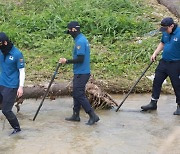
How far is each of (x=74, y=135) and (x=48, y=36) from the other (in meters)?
6.63

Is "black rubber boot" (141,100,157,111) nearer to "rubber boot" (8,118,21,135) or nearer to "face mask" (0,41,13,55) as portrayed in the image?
"rubber boot" (8,118,21,135)

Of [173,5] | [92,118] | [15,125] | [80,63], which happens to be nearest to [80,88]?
[80,63]

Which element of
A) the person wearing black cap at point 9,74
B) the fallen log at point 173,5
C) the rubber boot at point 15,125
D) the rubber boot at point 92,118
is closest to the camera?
the person wearing black cap at point 9,74

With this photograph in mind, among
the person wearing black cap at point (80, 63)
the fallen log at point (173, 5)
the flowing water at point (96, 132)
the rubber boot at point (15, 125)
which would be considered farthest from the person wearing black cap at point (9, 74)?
the fallen log at point (173, 5)

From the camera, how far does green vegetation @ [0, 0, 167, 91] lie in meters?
12.6

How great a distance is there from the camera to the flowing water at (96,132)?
8.01 m

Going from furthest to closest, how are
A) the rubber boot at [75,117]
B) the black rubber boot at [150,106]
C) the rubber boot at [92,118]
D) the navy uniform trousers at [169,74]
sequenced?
the black rubber boot at [150,106] → the navy uniform trousers at [169,74] → the rubber boot at [75,117] → the rubber boot at [92,118]

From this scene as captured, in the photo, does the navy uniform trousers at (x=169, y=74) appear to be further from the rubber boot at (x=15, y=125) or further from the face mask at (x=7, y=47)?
the face mask at (x=7, y=47)

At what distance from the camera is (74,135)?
342 inches

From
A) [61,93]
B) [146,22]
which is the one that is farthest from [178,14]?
[61,93]

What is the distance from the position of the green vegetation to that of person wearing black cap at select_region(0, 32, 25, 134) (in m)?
3.23

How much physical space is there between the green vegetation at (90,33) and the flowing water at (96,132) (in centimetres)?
154

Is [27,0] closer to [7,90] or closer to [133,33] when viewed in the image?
[133,33]

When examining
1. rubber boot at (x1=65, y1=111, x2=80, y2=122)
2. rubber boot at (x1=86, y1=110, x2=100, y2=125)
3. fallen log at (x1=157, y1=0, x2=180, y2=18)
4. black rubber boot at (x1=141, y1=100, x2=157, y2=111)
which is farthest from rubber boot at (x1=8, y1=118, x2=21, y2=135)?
fallen log at (x1=157, y1=0, x2=180, y2=18)
